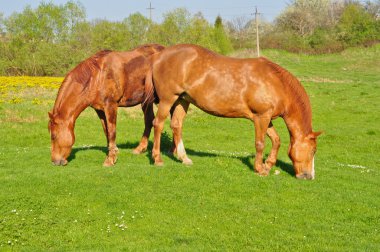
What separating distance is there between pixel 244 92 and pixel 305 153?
1878 millimetres

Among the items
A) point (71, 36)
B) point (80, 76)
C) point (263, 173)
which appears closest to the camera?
point (263, 173)

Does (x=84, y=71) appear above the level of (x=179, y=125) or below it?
above

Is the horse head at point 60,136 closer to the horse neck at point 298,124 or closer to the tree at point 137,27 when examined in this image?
the horse neck at point 298,124

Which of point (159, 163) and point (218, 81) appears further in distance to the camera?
point (159, 163)

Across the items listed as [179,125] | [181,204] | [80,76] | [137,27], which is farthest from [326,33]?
[181,204]

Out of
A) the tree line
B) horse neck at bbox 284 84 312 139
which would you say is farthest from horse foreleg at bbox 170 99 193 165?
the tree line

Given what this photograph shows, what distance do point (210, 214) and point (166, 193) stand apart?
1.25m

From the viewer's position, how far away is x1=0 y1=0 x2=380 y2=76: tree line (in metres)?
→ 43.1

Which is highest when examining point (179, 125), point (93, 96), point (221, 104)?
point (93, 96)

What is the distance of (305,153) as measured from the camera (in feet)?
31.9

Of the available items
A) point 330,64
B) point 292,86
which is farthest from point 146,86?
point 330,64

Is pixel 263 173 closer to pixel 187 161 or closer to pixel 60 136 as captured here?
pixel 187 161

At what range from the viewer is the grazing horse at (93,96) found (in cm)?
1040

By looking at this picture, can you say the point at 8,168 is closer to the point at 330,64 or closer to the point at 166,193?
the point at 166,193
